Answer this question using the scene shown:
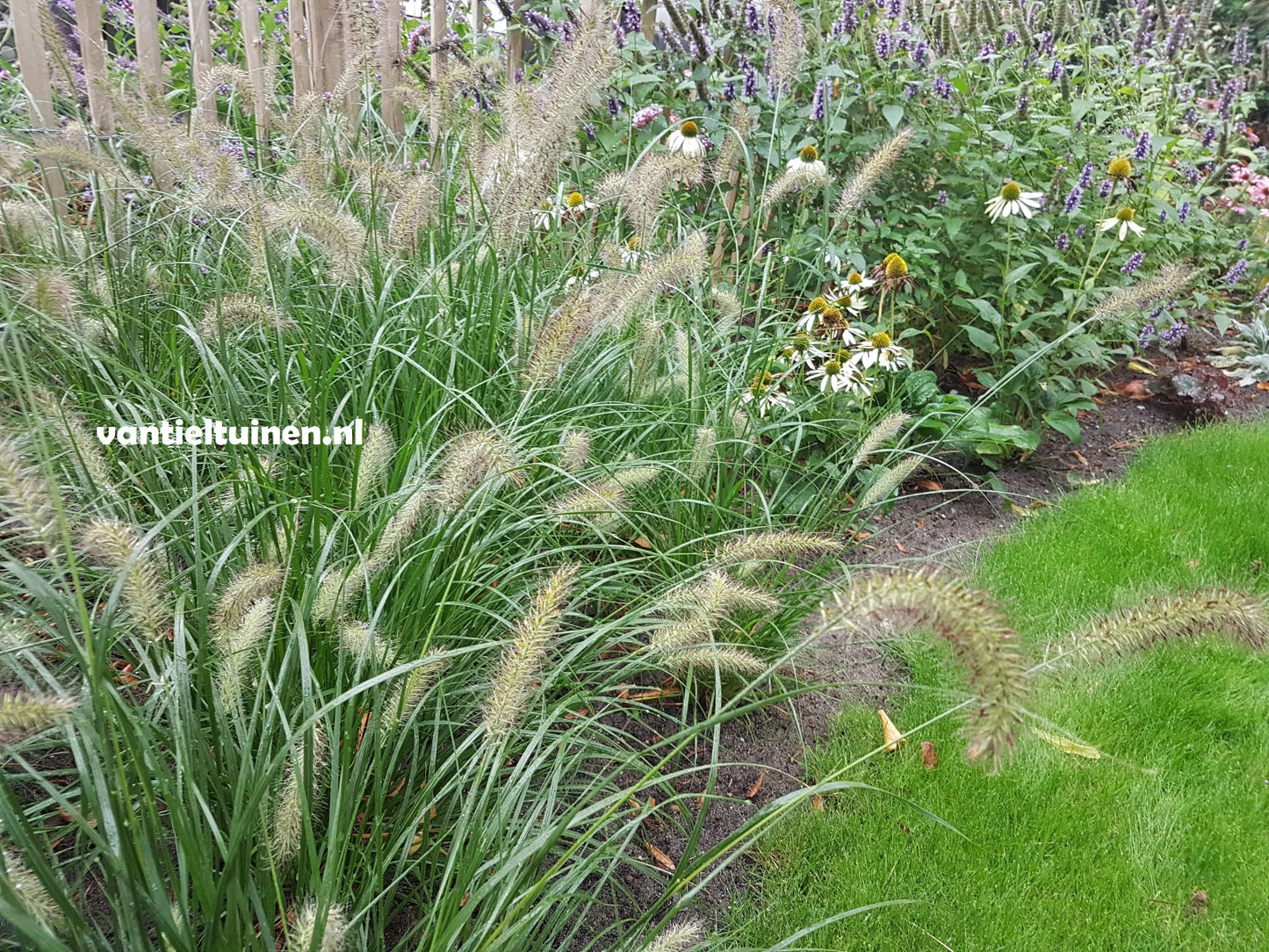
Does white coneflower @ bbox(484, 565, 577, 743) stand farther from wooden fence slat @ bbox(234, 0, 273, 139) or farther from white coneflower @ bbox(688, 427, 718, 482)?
wooden fence slat @ bbox(234, 0, 273, 139)

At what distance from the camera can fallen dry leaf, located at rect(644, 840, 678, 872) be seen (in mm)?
1783

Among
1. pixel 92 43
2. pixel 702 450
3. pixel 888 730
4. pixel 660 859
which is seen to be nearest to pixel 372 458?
pixel 702 450

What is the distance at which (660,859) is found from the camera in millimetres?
1794

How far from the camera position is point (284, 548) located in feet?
5.31

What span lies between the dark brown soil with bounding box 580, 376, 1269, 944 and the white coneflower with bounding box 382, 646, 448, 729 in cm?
48

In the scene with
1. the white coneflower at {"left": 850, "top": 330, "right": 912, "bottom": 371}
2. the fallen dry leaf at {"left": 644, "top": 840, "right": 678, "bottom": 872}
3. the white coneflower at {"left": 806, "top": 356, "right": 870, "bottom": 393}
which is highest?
the white coneflower at {"left": 850, "top": 330, "right": 912, "bottom": 371}

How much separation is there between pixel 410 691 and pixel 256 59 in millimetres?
3364

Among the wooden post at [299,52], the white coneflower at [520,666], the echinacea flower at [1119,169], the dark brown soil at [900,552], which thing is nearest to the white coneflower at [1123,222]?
the echinacea flower at [1119,169]

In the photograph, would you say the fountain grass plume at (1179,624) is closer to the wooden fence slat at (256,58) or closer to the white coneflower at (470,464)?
the white coneflower at (470,464)

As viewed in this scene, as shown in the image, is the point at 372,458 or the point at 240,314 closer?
the point at 372,458

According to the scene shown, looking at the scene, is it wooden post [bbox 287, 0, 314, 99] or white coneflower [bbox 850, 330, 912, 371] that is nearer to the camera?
white coneflower [bbox 850, 330, 912, 371]

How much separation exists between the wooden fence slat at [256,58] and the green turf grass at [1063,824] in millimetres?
2842

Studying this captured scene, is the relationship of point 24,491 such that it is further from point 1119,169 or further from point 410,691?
point 1119,169

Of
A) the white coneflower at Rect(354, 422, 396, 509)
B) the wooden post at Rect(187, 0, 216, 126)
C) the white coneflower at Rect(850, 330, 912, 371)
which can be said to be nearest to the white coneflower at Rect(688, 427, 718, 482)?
the white coneflower at Rect(354, 422, 396, 509)
